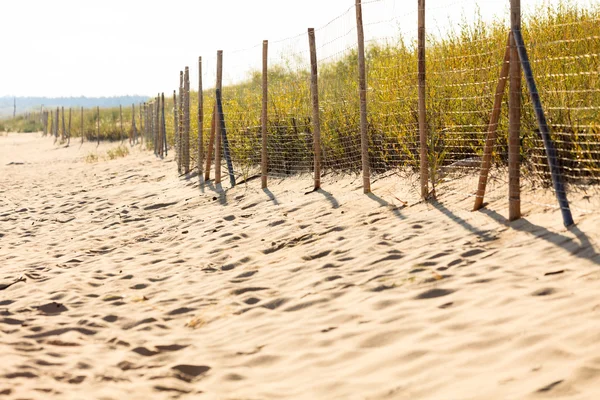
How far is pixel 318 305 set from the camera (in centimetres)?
499

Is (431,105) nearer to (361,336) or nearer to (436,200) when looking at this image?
(436,200)

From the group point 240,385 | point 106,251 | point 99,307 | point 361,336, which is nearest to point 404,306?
point 361,336

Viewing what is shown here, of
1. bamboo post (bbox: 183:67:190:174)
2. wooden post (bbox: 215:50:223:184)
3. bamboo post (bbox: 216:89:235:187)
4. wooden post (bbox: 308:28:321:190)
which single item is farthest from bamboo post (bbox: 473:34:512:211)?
bamboo post (bbox: 183:67:190:174)

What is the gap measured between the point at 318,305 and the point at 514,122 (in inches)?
91.9

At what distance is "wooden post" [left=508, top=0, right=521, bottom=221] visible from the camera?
5992 millimetres

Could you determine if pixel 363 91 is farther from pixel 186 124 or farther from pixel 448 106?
pixel 186 124

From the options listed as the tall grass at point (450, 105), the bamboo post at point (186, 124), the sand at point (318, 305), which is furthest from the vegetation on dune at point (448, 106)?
the bamboo post at point (186, 124)

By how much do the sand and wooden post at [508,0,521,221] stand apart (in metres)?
0.15

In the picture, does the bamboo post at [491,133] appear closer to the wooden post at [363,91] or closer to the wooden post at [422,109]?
the wooden post at [422,109]

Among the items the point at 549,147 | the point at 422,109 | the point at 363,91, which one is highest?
the point at 363,91

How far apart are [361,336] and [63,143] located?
105 feet

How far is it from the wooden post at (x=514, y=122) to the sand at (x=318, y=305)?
0.15 meters

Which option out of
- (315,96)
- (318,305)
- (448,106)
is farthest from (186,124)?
(318,305)

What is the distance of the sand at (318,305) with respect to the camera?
3.60m
